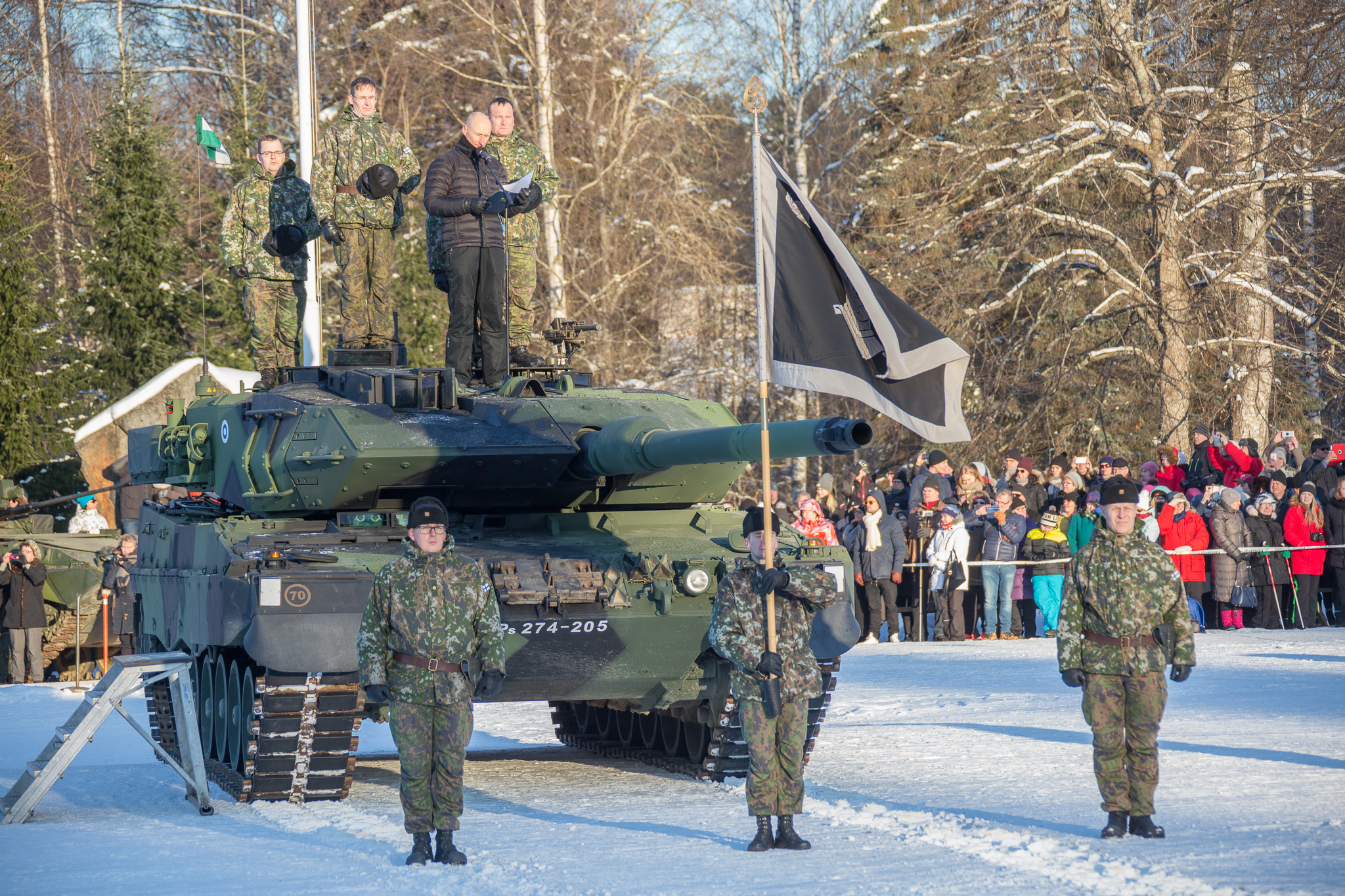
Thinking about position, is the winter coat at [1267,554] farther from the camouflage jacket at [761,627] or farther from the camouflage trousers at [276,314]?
the camouflage jacket at [761,627]

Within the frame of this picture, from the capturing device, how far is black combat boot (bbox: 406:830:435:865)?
7512mm

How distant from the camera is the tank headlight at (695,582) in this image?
9508mm

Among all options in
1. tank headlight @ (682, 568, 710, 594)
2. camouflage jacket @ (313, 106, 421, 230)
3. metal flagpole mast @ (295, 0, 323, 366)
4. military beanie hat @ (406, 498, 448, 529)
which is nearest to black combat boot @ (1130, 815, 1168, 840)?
tank headlight @ (682, 568, 710, 594)

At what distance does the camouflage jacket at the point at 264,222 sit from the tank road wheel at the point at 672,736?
4631 mm

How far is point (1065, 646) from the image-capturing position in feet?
25.8

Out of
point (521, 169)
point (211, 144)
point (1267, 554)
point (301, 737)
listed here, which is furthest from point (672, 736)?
point (211, 144)

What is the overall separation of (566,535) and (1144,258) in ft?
56.6

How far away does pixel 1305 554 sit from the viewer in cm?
1758

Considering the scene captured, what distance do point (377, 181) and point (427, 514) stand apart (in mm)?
5048

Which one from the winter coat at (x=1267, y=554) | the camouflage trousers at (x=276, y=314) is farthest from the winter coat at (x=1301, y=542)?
the camouflage trousers at (x=276, y=314)

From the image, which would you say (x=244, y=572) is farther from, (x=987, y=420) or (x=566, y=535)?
(x=987, y=420)

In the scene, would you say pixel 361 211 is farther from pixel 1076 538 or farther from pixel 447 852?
pixel 1076 538

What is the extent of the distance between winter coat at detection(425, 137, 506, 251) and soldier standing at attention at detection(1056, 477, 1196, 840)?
521cm

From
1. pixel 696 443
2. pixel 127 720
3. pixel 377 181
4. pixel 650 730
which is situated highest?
pixel 377 181
